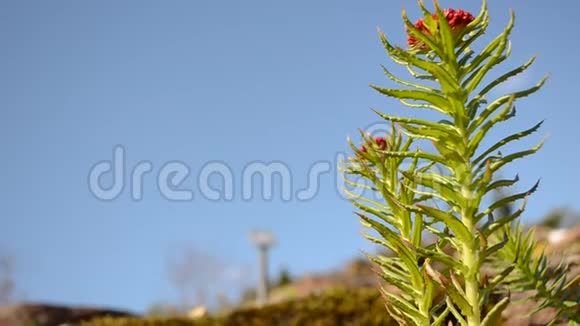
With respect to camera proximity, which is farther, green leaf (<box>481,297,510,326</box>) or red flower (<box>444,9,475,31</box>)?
red flower (<box>444,9,475,31</box>)

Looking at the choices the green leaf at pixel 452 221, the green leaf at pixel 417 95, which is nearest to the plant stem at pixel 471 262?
the green leaf at pixel 452 221

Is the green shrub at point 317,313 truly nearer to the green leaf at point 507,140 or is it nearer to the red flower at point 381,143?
the red flower at point 381,143

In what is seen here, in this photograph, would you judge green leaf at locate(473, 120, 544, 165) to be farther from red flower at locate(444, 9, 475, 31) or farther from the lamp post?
the lamp post

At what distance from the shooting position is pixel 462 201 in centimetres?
183

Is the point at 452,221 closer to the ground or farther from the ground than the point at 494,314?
farther from the ground

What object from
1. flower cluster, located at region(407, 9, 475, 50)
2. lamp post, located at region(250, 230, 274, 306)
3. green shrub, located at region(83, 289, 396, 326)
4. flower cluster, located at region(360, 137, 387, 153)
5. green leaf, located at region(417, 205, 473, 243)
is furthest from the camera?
lamp post, located at region(250, 230, 274, 306)

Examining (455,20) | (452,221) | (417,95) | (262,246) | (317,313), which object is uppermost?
(262,246)

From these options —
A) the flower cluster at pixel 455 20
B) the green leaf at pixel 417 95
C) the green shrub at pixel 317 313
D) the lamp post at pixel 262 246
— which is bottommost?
the green shrub at pixel 317 313

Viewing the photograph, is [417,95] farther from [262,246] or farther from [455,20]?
[262,246]

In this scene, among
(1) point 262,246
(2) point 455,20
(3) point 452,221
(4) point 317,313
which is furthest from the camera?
(1) point 262,246

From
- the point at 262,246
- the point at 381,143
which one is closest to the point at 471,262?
the point at 381,143

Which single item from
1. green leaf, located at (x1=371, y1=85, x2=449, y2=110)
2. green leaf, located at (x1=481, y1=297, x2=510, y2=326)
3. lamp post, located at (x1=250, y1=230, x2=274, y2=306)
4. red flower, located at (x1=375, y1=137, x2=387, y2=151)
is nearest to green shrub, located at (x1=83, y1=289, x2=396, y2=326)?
red flower, located at (x1=375, y1=137, x2=387, y2=151)

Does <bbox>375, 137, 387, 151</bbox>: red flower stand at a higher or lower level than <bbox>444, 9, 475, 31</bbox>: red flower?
lower

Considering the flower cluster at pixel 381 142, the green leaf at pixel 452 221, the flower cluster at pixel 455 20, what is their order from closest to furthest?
the green leaf at pixel 452 221
the flower cluster at pixel 455 20
the flower cluster at pixel 381 142
